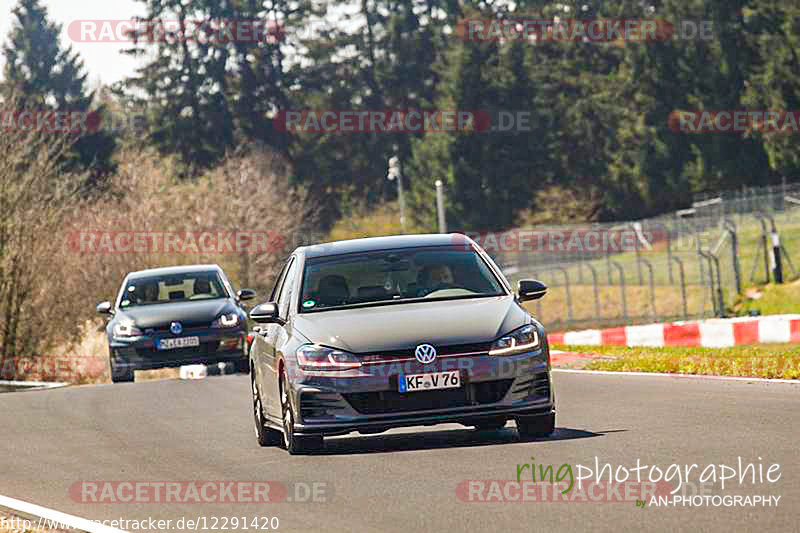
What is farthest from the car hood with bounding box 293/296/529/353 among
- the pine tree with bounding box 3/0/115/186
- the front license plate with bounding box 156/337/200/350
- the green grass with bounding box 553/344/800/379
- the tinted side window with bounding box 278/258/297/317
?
the pine tree with bounding box 3/0/115/186

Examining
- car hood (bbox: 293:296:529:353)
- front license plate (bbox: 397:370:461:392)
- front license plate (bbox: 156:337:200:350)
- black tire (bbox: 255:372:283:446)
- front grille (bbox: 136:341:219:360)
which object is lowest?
front grille (bbox: 136:341:219:360)

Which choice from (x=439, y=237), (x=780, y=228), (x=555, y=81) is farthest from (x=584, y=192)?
(x=439, y=237)

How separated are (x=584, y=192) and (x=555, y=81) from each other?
294 inches

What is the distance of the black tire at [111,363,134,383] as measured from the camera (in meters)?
25.3

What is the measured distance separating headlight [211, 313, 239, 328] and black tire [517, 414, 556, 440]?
13.3 m

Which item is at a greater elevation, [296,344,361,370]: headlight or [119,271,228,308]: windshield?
[296,344,361,370]: headlight

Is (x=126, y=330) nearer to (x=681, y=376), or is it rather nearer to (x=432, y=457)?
(x=681, y=376)

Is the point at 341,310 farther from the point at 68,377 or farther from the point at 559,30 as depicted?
the point at 559,30

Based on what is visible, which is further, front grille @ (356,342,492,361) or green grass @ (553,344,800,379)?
green grass @ (553,344,800,379)

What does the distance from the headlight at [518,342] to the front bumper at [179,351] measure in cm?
1366

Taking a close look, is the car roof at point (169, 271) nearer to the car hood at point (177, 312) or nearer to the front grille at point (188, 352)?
the car hood at point (177, 312)

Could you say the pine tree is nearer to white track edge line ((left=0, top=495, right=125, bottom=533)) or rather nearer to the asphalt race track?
the asphalt race track

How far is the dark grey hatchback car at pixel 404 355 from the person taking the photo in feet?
37.0

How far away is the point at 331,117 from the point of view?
100 metres
